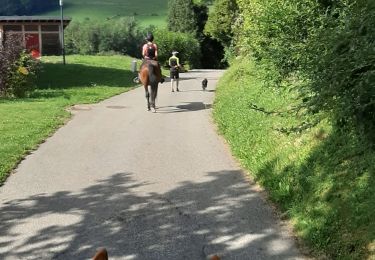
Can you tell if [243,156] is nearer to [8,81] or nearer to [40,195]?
[40,195]

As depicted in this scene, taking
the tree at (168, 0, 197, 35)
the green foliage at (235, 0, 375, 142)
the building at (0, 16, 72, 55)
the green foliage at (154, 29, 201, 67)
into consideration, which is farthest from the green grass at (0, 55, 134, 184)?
the tree at (168, 0, 197, 35)

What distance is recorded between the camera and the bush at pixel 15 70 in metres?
18.2

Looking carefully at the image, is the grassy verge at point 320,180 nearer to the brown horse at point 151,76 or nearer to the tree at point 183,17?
the brown horse at point 151,76

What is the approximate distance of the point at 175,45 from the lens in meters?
48.6

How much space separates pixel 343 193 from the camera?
5637 mm

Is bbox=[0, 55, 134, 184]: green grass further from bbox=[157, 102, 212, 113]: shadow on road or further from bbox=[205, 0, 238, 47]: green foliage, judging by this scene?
bbox=[205, 0, 238, 47]: green foliage

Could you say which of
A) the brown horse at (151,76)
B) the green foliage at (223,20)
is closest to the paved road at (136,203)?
the brown horse at (151,76)

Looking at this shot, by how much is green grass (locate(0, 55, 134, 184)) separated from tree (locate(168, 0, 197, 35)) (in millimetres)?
30044

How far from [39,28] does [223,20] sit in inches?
662

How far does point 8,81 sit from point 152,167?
11668mm

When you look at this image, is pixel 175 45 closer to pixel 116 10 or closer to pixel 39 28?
pixel 39 28

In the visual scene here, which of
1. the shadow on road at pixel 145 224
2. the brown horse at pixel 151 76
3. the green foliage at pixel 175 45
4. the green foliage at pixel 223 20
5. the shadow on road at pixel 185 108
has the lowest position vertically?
the shadow on road at pixel 145 224

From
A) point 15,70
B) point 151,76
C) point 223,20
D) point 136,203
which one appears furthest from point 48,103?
point 223,20

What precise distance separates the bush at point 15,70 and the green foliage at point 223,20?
29884 mm
